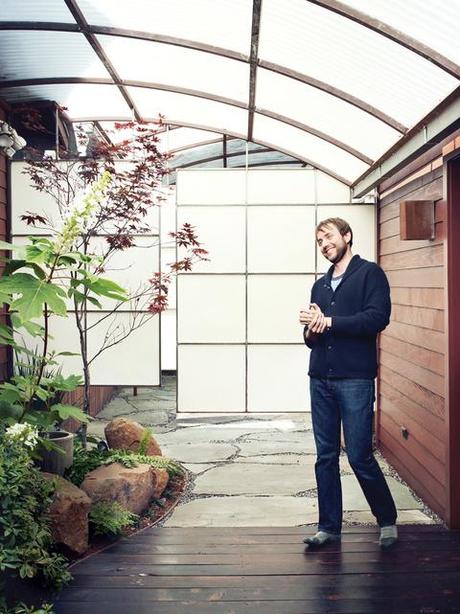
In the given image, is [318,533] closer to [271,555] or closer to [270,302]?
[271,555]

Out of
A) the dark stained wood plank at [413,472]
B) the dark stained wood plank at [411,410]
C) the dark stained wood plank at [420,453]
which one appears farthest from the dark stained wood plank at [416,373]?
the dark stained wood plank at [413,472]

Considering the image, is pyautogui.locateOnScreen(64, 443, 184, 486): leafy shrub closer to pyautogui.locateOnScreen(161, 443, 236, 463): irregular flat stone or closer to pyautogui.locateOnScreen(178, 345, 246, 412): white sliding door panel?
pyautogui.locateOnScreen(161, 443, 236, 463): irregular flat stone

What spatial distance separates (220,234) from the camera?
7770mm

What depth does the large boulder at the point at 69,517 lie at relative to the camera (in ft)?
12.6

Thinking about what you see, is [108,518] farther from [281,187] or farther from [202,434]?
[281,187]

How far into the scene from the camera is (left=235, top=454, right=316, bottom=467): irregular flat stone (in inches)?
247

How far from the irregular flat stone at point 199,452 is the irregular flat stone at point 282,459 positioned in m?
0.19

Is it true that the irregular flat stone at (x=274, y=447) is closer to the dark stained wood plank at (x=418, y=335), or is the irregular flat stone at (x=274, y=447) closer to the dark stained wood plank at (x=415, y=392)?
the dark stained wood plank at (x=415, y=392)

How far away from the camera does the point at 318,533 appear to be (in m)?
4.16

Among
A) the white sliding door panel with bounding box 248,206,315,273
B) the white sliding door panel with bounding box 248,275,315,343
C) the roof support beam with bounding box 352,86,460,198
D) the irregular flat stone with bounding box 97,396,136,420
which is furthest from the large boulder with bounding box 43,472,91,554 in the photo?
the irregular flat stone with bounding box 97,396,136,420

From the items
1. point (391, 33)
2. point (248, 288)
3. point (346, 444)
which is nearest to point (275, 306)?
point (248, 288)

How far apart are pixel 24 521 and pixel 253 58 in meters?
3.47

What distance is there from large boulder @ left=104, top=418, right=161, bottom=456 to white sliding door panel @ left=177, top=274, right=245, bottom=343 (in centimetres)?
207

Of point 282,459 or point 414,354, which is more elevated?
point 414,354
